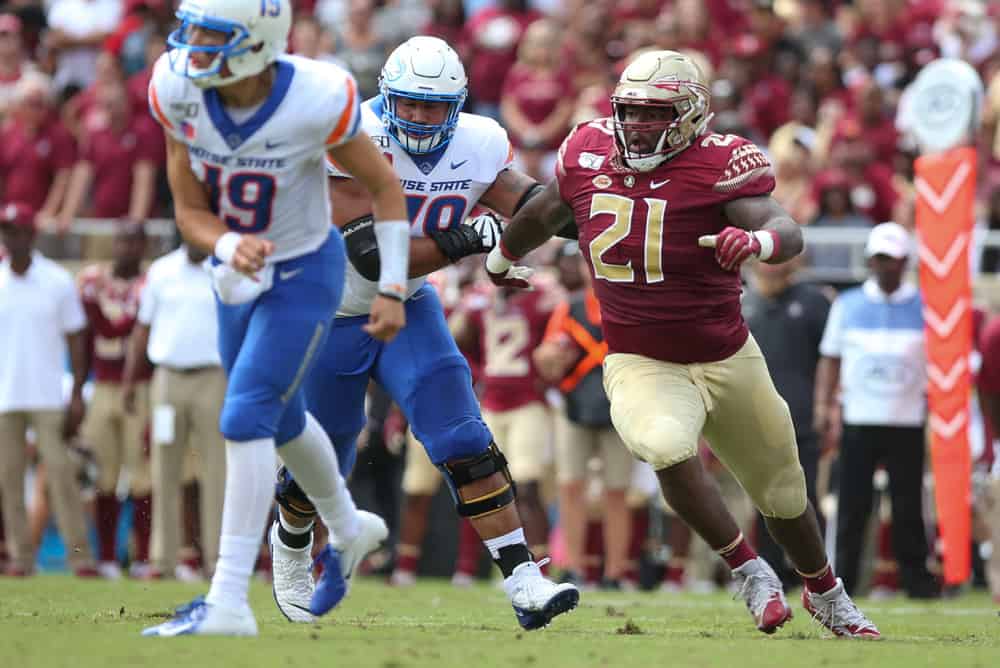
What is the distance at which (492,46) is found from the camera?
1605 centimetres

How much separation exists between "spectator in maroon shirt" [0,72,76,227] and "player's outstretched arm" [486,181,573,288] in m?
9.12

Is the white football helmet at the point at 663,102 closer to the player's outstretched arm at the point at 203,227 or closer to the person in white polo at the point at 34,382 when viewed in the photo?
the player's outstretched arm at the point at 203,227

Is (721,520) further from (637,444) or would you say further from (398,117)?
(398,117)

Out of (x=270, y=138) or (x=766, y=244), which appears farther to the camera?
(x=766, y=244)

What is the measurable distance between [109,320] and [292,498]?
5.87 metres

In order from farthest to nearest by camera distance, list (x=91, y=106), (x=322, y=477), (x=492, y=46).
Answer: (x=492, y=46)
(x=91, y=106)
(x=322, y=477)

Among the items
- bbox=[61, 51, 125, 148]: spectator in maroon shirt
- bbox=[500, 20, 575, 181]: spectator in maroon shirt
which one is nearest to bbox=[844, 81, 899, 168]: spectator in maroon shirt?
bbox=[500, 20, 575, 181]: spectator in maroon shirt

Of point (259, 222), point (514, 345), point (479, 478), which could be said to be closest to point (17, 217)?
point (514, 345)

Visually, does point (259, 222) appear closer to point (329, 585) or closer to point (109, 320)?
point (329, 585)

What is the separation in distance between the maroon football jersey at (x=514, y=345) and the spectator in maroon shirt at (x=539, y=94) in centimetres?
278

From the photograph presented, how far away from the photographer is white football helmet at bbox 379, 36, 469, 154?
6945 millimetres

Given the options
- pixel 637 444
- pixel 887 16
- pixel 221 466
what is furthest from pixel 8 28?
pixel 637 444

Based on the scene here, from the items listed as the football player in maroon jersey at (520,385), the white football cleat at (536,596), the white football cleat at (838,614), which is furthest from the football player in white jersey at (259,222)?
the football player in maroon jersey at (520,385)

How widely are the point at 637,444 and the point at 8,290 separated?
6.66 m
